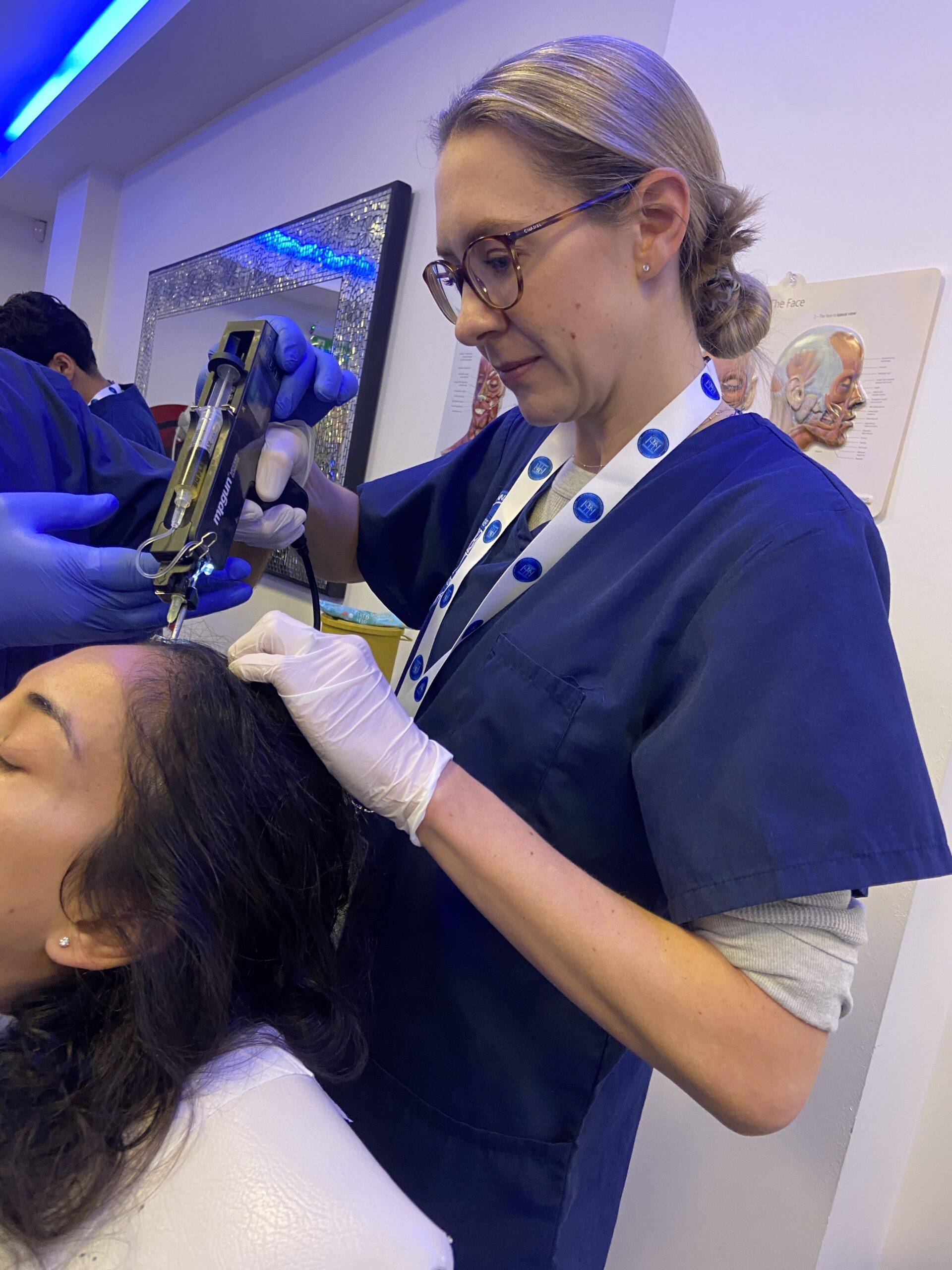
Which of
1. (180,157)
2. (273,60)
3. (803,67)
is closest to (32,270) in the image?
(180,157)

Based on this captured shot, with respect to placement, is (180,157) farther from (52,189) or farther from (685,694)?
(685,694)

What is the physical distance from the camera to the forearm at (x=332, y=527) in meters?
1.45

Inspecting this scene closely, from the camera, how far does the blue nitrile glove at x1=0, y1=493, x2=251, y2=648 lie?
45.9 inches

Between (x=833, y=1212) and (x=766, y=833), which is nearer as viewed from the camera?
(x=766, y=833)

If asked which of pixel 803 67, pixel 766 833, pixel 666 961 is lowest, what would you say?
pixel 666 961

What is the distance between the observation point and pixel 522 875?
2.61 feet

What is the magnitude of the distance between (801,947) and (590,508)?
0.53 metres

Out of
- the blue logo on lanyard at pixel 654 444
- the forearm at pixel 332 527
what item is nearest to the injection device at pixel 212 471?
the forearm at pixel 332 527

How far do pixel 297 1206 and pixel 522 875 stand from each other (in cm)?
31

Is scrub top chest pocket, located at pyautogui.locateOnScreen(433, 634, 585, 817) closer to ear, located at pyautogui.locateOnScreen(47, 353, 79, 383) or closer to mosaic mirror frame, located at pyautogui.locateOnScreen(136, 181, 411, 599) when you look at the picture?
mosaic mirror frame, located at pyautogui.locateOnScreen(136, 181, 411, 599)

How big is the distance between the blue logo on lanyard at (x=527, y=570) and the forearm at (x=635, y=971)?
1.04 ft

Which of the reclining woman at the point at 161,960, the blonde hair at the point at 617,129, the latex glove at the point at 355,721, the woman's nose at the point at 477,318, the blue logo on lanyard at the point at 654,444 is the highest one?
the blonde hair at the point at 617,129

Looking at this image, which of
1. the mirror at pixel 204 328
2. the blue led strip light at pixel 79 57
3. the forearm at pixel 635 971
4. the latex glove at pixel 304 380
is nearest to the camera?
the forearm at pixel 635 971

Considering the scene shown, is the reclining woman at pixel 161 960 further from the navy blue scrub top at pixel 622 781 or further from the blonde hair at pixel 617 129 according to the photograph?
the blonde hair at pixel 617 129
